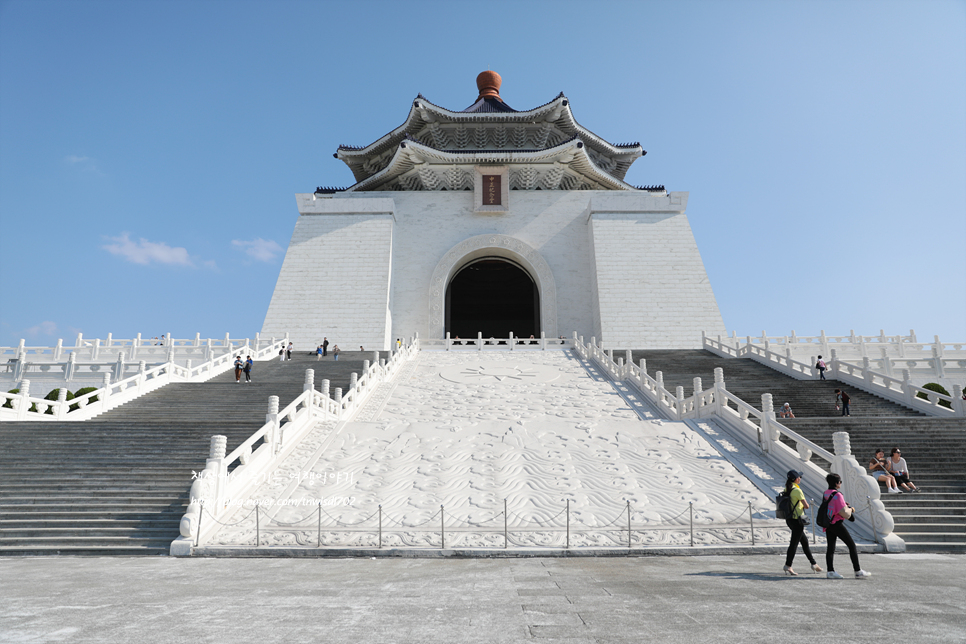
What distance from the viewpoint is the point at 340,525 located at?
7418mm

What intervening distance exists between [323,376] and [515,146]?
19.9m

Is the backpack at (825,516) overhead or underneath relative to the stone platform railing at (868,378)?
underneath

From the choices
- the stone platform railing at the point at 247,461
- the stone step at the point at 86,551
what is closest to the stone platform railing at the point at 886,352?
the stone platform railing at the point at 247,461

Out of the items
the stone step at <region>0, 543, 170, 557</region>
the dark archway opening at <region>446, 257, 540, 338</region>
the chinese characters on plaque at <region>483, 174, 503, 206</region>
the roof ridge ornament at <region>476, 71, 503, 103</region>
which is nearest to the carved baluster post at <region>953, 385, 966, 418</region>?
the stone step at <region>0, 543, 170, 557</region>

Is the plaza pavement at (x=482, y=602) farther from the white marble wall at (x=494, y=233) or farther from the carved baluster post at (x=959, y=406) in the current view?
the white marble wall at (x=494, y=233)

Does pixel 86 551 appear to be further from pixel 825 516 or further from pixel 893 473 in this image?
pixel 893 473

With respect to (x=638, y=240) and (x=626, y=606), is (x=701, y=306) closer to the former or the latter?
(x=638, y=240)

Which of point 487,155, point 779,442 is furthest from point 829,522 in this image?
point 487,155

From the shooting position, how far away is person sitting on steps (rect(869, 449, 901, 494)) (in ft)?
26.6

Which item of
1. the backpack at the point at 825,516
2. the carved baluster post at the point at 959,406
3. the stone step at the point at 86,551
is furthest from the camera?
the carved baluster post at the point at 959,406

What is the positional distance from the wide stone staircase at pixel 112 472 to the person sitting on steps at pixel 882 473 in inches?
385

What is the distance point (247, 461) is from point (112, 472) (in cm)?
219

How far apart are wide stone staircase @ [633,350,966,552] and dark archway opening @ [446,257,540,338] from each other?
69.4 ft

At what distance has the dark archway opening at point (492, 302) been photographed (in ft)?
127
